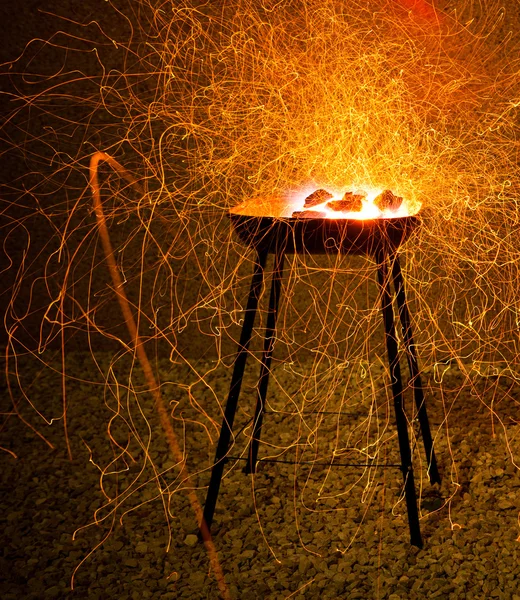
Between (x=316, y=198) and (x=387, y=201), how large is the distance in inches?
7.5

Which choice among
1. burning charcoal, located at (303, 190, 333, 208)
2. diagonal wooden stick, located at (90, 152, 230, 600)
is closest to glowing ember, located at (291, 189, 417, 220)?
burning charcoal, located at (303, 190, 333, 208)

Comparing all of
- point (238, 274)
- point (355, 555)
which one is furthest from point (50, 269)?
point (355, 555)

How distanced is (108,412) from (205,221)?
0.86m

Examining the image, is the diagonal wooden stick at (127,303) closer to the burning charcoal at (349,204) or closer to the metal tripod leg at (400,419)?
the metal tripod leg at (400,419)

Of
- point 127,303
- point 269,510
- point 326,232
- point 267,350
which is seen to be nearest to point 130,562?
point 269,510

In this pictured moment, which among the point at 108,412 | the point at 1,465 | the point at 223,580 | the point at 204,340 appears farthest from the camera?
the point at 204,340

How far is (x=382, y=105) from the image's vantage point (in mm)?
2775

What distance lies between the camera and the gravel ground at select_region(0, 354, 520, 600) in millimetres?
1941

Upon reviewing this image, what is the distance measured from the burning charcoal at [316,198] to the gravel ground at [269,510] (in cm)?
62

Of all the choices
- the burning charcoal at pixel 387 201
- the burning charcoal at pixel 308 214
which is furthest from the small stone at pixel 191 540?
the burning charcoal at pixel 387 201

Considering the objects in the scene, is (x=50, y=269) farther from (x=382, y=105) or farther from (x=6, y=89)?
(x=382, y=105)

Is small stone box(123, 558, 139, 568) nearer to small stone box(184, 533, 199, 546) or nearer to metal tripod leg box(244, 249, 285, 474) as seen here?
small stone box(184, 533, 199, 546)

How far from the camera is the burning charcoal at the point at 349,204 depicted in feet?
7.23

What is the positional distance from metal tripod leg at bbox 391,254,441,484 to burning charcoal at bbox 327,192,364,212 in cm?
17
